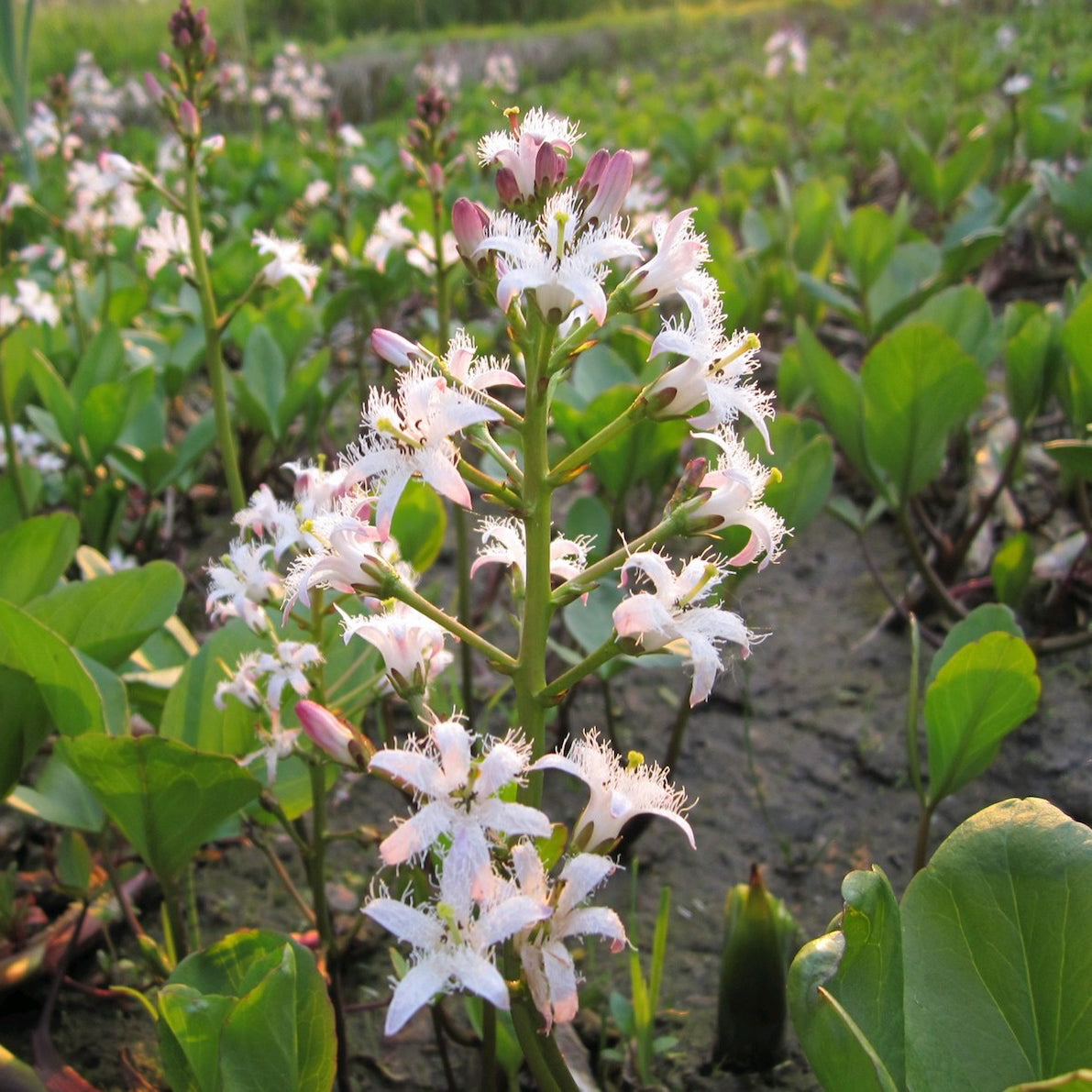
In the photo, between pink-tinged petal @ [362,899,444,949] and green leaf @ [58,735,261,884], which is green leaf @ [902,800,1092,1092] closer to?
pink-tinged petal @ [362,899,444,949]

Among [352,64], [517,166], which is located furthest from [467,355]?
[352,64]

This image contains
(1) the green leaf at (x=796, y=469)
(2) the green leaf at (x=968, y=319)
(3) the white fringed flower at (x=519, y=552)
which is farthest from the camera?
(2) the green leaf at (x=968, y=319)

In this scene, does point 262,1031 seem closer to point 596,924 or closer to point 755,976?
point 596,924

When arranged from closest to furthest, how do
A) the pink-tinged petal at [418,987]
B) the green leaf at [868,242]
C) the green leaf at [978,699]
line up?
the pink-tinged petal at [418,987], the green leaf at [978,699], the green leaf at [868,242]

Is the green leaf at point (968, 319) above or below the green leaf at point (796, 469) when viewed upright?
above

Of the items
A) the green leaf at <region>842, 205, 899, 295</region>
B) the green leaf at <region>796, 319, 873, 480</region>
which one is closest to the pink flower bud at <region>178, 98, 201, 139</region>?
the green leaf at <region>796, 319, 873, 480</region>

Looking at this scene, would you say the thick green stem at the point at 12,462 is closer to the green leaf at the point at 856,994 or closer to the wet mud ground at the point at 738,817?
the wet mud ground at the point at 738,817

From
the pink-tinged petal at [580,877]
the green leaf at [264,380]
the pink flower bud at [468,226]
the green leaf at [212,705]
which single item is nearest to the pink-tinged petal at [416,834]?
the pink-tinged petal at [580,877]

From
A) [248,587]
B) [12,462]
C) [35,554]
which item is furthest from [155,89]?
[248,587]
